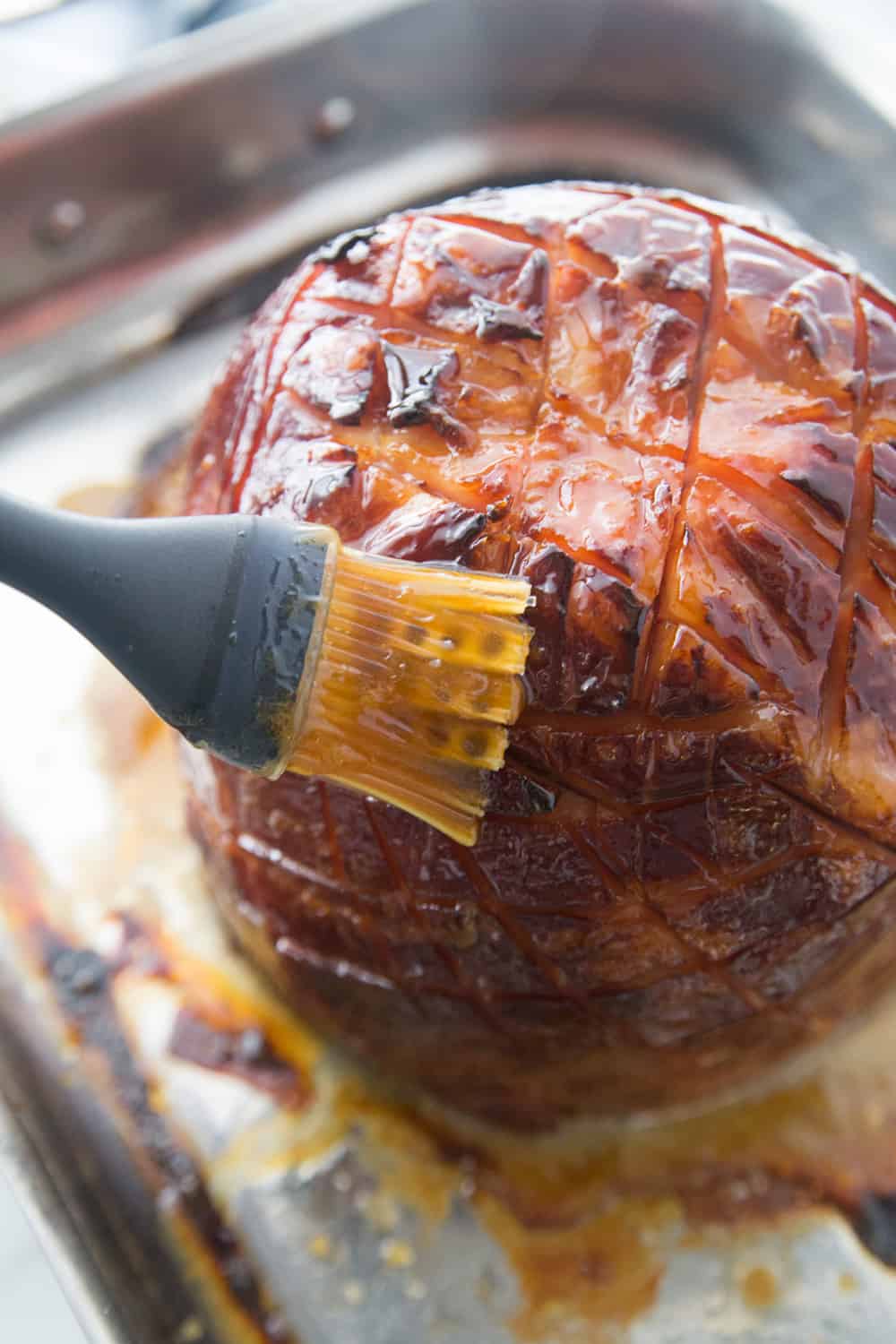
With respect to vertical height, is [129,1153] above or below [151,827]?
below

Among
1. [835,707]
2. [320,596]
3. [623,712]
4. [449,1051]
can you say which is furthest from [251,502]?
[449,1051]

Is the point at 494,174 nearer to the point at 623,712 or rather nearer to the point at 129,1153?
the point at 623,712

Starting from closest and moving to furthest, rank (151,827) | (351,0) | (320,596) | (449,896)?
(320,596) → (449,896) → (151,827) → (351,0)

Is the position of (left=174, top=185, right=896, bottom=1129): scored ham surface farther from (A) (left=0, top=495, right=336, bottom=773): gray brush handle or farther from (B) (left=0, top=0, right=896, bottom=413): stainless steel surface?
(B) (left=0, top=0, right=896, bottom=413): stainless steel surface

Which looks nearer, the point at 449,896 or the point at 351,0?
the point at 449,896

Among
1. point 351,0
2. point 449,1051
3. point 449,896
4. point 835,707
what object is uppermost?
point 351,0

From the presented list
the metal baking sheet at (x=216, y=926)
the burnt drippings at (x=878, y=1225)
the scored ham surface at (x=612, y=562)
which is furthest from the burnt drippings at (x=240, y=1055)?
the burnt drippings at (x=878, y=1225)

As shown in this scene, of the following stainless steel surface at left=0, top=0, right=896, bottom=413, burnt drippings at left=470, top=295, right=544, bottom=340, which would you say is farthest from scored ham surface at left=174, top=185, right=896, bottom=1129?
stainless steel surface at left=0, top=0, right=896, bottom=413

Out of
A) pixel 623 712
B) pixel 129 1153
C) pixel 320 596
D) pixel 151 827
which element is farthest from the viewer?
pixel 151 827
